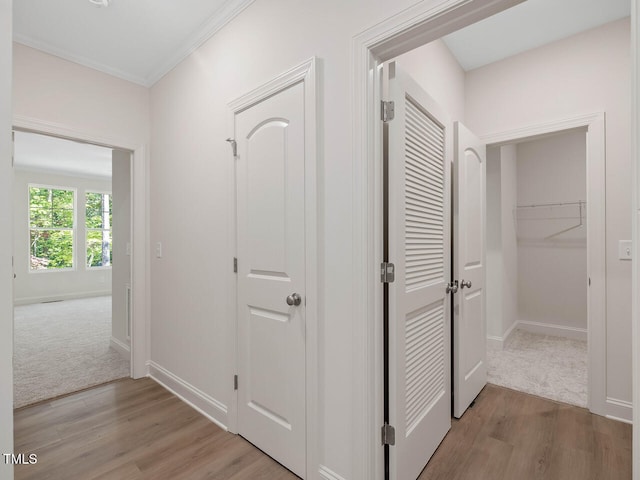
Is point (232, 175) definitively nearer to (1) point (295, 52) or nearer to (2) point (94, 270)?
(1) point (295, 52)

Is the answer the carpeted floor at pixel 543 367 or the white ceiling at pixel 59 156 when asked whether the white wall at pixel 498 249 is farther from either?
the white ceiling at pixel 59 156

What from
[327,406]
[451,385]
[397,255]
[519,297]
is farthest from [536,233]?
[327,406]

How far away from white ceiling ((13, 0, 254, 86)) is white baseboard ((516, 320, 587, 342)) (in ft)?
15.1

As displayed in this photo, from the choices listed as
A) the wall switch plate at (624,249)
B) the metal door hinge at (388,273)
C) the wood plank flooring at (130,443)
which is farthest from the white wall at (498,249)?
the wood plank flooring at (130,443)

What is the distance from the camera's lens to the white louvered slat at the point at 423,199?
5.19ft

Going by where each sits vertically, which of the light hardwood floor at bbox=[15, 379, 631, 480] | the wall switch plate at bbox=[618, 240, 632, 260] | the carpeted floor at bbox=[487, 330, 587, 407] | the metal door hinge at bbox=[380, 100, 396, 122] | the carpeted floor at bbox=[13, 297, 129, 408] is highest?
the metal door hinge at bbox=[380, 100, 396, 122]

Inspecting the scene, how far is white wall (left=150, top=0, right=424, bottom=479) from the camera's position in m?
1.46

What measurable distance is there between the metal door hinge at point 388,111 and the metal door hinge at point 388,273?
2.13ft

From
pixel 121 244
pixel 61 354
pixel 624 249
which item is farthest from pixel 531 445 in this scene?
pixel 61 354

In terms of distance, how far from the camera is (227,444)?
6.26ft

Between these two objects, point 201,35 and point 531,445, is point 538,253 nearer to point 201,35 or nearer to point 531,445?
point 531,445

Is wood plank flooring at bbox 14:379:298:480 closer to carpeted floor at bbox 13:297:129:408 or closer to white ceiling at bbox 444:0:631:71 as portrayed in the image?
carpeted floor at bbox 13:297:129:408

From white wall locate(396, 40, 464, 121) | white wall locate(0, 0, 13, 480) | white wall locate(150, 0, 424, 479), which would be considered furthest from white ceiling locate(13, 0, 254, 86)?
white wall locate(0, 0, 13, 480)

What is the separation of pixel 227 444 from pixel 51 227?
22.8ft
